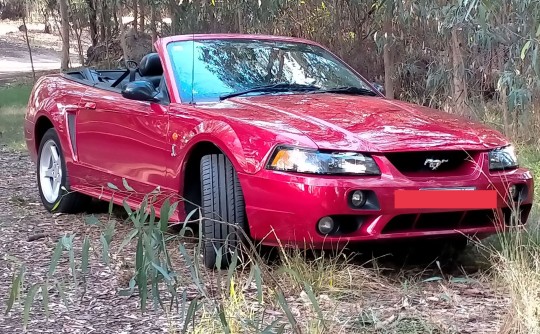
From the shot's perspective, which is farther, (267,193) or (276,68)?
(276,68)

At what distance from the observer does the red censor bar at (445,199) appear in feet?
12.8

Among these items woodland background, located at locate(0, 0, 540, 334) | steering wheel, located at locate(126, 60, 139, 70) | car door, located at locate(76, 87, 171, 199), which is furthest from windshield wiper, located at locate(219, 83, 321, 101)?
steering wheel, located at locate(126, 60, 139, 70)

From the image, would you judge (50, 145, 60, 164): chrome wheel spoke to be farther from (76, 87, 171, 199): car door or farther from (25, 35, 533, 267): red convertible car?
(25, 35, 533, 267): red convertible car

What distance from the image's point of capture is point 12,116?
45.5 feet

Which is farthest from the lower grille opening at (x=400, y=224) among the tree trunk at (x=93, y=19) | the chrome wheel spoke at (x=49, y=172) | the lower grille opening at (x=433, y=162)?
the tree trunk at (x=93, y=19)

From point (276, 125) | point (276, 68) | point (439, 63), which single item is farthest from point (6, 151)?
point (276, 125)

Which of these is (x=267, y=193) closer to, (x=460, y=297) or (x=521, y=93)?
(x=460, y=297)

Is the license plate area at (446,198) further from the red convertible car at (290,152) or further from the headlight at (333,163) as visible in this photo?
the headlight at (333,163)

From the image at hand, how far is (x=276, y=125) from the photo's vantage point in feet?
13.6

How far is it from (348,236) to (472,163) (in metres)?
0.73

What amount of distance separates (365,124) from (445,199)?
0.55m

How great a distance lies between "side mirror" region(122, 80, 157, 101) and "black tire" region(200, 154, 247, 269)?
2.54ft

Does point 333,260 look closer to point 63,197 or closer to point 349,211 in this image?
point 349,211

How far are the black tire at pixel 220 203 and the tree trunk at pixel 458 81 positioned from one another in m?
5.17
